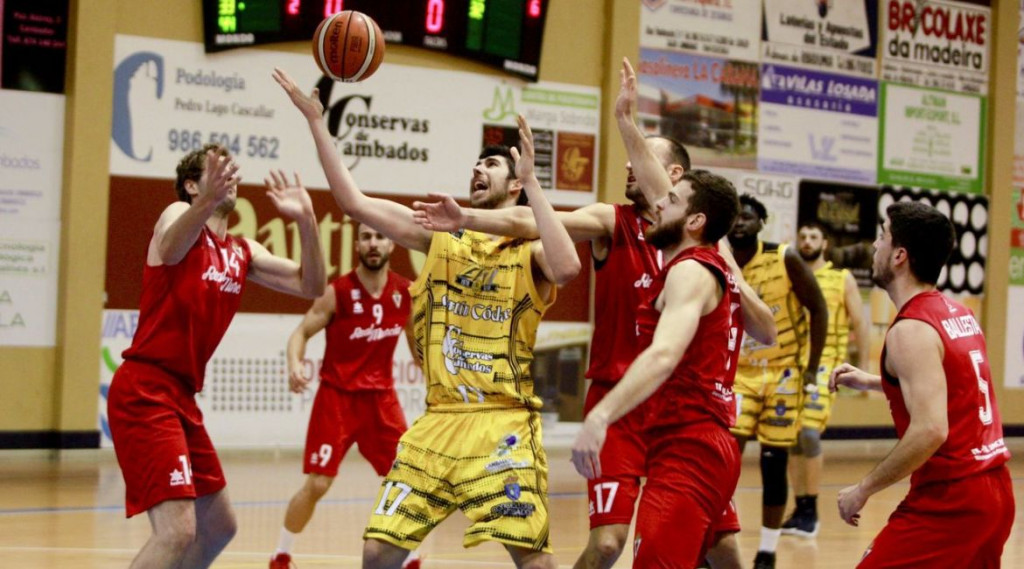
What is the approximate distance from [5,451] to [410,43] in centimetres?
528

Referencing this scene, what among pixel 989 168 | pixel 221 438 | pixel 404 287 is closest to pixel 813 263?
pixel 404 287

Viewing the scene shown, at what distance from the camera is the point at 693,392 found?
4652 mm

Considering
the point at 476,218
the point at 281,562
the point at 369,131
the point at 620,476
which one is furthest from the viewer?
the point at 369,131

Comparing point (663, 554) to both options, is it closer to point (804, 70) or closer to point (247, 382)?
point (247, 382)

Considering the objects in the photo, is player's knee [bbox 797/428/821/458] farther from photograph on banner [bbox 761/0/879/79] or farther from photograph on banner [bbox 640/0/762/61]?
photograph on banner [bbox 761/0/879/79]

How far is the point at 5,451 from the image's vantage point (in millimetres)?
12516

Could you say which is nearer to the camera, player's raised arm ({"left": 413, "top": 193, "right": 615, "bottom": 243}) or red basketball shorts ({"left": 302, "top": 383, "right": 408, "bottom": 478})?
player's raised arm ({"left": 413, "top": 193, "right": 615, "bottom": 243})

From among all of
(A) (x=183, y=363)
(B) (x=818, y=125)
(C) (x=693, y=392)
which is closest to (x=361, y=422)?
(A) (x=183, y=363)

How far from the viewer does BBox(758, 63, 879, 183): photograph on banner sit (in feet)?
53.7

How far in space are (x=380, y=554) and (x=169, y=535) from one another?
0.93 meters

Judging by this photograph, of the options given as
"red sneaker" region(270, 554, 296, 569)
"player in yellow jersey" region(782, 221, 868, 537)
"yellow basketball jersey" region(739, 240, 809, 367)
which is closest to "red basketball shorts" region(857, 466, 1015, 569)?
"red sneaker" region(270, 554, 296, 569)

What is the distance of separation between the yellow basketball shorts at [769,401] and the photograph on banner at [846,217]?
26.5 ft

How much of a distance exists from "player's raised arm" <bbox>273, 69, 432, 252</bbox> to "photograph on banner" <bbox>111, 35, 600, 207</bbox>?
26.1ft

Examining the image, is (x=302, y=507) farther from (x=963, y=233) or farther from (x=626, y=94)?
(x=963, y=233)
